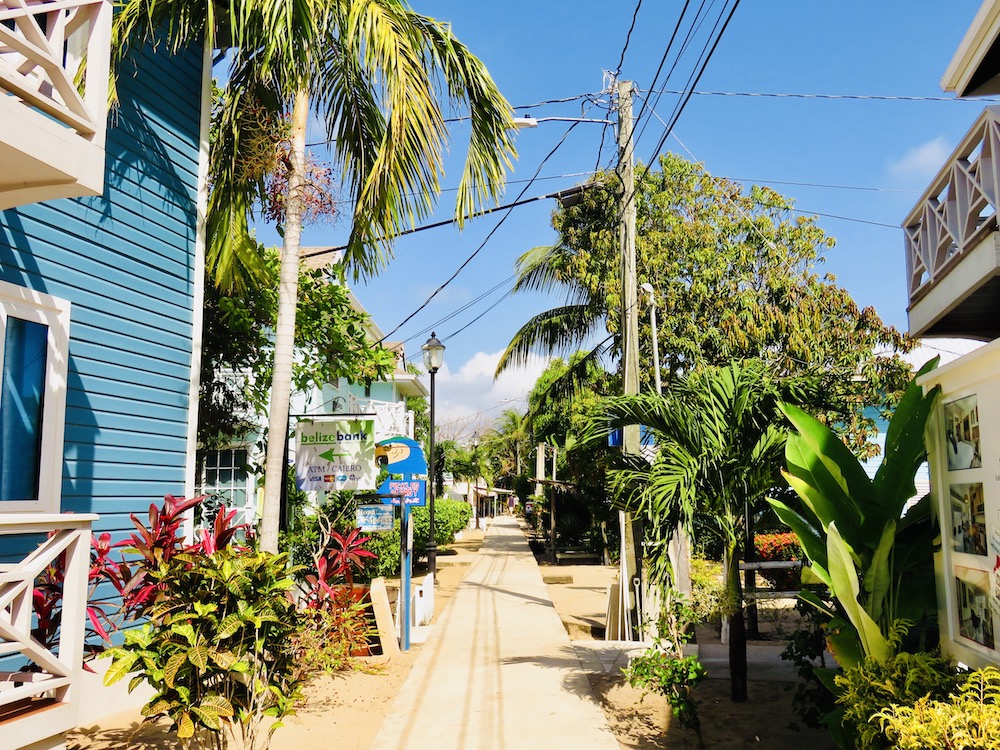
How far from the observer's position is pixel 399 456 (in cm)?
1152

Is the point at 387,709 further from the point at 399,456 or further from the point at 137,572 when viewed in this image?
the point at 399,456

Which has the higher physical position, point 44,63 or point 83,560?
point 44,63

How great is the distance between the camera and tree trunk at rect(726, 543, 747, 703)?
25.3 ft

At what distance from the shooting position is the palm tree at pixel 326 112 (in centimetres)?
775

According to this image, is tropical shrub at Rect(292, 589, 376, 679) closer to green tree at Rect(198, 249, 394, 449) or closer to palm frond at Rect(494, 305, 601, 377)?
green tree at Rect(198, 249, 394, 449)

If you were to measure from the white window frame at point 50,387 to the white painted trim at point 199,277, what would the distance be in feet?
6.51

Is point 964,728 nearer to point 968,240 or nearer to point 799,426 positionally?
point 799,426

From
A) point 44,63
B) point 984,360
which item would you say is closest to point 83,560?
point 44,63

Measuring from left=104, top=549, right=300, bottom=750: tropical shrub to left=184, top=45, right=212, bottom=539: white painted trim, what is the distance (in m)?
3.29

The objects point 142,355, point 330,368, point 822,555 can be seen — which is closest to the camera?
point 822,555

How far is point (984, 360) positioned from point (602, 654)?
7.50 meters

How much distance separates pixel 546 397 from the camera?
935 inches

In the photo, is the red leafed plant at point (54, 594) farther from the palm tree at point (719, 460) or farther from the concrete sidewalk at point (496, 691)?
the palm tree at point (719, 460)

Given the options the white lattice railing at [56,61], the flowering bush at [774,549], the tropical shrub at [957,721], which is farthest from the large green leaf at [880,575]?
the flowering bush at [774,549]
